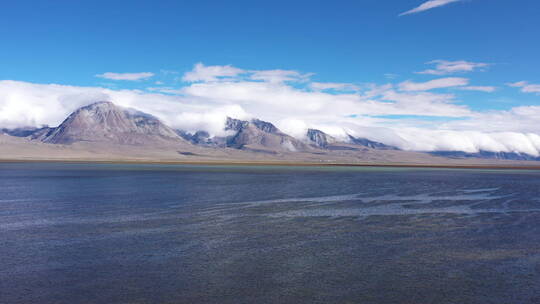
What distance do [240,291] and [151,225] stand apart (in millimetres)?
18970

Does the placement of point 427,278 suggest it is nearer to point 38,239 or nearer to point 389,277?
point 389,277

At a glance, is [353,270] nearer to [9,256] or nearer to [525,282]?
[525,282]

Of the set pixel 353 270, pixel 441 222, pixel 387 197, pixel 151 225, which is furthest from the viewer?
pixel 387 197

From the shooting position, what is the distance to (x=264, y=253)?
1135 inches

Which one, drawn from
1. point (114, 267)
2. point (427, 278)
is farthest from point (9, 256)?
point (427, 278)

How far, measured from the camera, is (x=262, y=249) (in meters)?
29.9

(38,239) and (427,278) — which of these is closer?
(427,278)

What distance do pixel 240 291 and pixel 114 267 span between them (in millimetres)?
8234

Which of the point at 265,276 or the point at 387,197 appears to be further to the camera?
the point at 387,197

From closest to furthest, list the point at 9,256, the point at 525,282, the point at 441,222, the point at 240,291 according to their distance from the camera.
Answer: the point at 240,291, the point at 525,282, the point at 9,256, the point at 441,222

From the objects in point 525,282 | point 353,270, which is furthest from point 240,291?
point 525,282

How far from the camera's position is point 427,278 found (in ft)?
77.6

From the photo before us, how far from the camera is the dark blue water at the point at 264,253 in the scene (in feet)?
69.5

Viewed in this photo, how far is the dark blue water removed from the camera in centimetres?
2119
